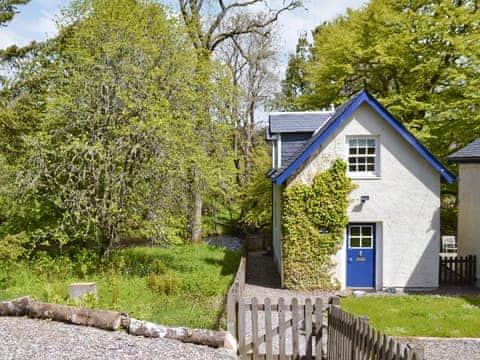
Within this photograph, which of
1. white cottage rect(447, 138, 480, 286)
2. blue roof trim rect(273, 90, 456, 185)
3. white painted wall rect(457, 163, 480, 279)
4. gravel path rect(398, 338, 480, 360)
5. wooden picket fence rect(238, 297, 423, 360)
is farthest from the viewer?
white painted wall rect(457, 163, 480, 279)

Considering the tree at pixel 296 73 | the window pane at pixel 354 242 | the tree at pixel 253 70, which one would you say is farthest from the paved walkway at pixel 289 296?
the tree at pixel 296 73

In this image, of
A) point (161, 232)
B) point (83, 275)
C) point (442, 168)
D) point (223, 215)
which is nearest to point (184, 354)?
point (161, 232)

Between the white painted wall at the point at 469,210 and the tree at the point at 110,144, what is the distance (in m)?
11.3

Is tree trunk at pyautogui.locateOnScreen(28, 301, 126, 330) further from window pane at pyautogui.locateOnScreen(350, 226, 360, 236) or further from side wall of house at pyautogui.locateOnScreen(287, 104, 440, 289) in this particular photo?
window pane at pyautogui.locateOnScreen(350, 226, 360, 236)

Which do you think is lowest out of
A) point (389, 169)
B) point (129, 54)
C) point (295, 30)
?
point (389, 169)

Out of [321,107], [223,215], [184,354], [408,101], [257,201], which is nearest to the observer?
[184,354]

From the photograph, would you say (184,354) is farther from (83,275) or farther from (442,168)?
(442,168)

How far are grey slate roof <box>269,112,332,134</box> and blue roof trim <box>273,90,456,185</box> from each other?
273 cm

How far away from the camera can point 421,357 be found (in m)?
4.64

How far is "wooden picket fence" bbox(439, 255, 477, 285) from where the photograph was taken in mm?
16469

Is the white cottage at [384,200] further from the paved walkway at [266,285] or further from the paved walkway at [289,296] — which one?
the paved walkway at [266,285]

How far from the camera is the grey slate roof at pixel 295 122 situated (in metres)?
18.2

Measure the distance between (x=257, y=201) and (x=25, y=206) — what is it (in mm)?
13019

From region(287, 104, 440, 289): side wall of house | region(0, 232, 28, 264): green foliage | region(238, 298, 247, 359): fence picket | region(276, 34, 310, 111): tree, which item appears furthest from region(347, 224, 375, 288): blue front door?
region(276, 34, 310, 111): tree
